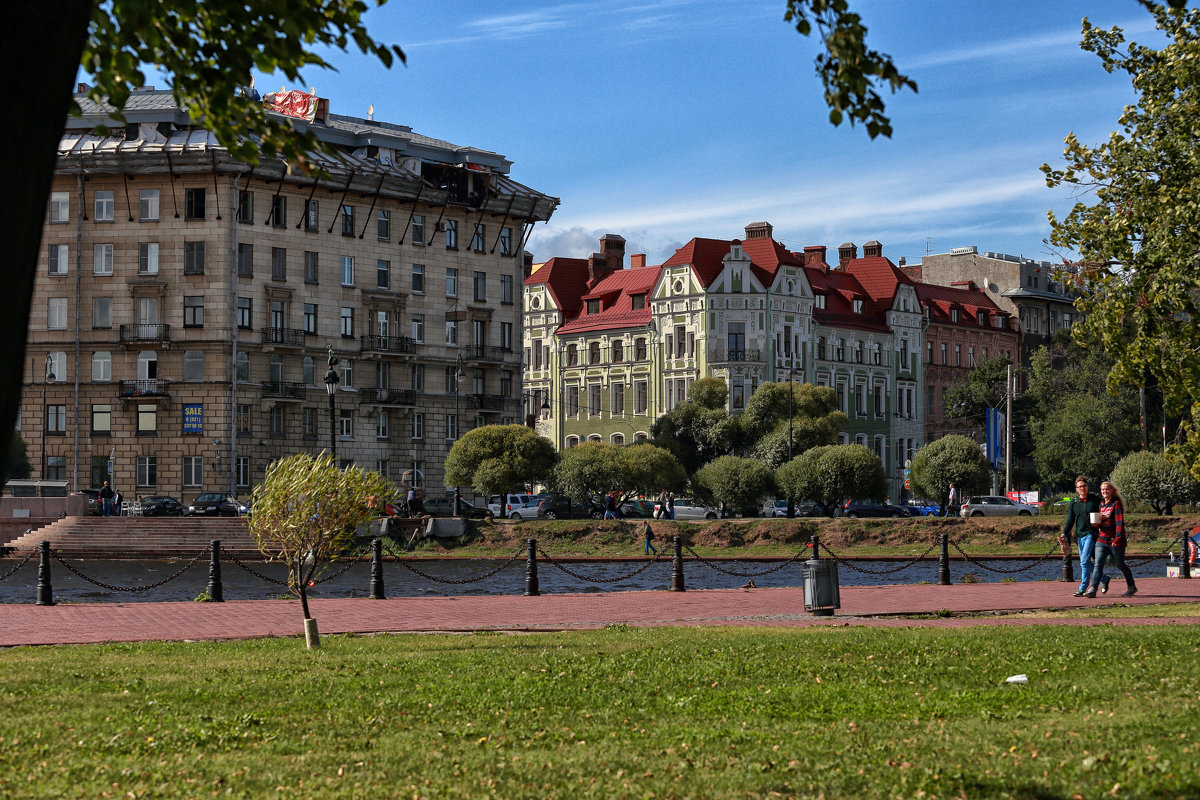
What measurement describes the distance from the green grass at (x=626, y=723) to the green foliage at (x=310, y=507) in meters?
1.96

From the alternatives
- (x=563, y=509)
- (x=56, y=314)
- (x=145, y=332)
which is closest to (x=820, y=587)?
(x=563, y=509)

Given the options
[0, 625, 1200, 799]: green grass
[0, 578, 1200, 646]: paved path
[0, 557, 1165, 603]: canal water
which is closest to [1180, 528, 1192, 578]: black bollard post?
[0, 578, 1200, 646]: paved path

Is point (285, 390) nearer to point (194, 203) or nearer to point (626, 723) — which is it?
point (194, 203)

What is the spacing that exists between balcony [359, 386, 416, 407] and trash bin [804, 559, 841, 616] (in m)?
57.0

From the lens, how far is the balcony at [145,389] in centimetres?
6838

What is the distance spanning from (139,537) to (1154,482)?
40652 millimetres

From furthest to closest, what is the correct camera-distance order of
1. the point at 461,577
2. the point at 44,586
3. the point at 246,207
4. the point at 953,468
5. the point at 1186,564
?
the point at 246,207
the point at 953,468
the point at 461,577
the point at 1186,564
the point at 44,586

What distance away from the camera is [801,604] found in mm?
21828

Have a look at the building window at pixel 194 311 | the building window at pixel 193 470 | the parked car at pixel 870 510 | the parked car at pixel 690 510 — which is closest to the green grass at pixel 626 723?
the parked car at pixel 690 510

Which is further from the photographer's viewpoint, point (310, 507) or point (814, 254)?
point (814, 254)

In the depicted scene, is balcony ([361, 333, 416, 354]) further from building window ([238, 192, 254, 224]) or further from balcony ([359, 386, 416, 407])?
building window ([238, 192, 254, 224])

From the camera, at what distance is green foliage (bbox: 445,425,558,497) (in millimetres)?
63344

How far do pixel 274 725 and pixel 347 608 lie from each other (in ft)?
43.2

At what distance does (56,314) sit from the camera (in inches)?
2731
